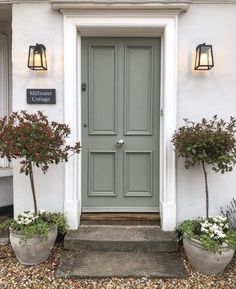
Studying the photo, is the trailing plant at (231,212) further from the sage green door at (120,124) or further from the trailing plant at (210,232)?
the sage green door at (120,124)

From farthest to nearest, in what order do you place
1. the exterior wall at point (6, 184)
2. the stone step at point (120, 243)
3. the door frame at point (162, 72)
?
the exterior wall at point (6, 184)
the door frame at point (162, 72)
the stone step at point (120, 243)

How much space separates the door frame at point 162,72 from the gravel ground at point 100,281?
27.9 inches

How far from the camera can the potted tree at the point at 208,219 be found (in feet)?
10.3

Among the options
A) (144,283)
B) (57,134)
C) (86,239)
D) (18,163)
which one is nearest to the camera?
(144,283)

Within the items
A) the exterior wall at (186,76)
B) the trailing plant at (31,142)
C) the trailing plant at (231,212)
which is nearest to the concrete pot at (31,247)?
the exterior wall at (186,76)

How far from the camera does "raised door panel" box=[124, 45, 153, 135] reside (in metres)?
3.94

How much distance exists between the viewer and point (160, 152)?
396cm

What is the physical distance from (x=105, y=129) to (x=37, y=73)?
1.07 metres

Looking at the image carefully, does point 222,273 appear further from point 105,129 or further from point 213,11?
point 213,11

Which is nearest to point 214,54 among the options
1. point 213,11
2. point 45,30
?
point 213,11

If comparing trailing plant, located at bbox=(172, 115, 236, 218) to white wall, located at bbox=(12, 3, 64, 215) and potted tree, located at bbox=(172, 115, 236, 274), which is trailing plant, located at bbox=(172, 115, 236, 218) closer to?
potted tree, located at bbox=(172, 115, 236, 274)

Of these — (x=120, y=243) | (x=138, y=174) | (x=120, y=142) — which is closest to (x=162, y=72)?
(x=120, y=142)

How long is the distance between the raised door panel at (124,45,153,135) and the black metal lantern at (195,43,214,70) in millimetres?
607

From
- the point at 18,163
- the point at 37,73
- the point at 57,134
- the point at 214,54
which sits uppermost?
the point at 214,54
